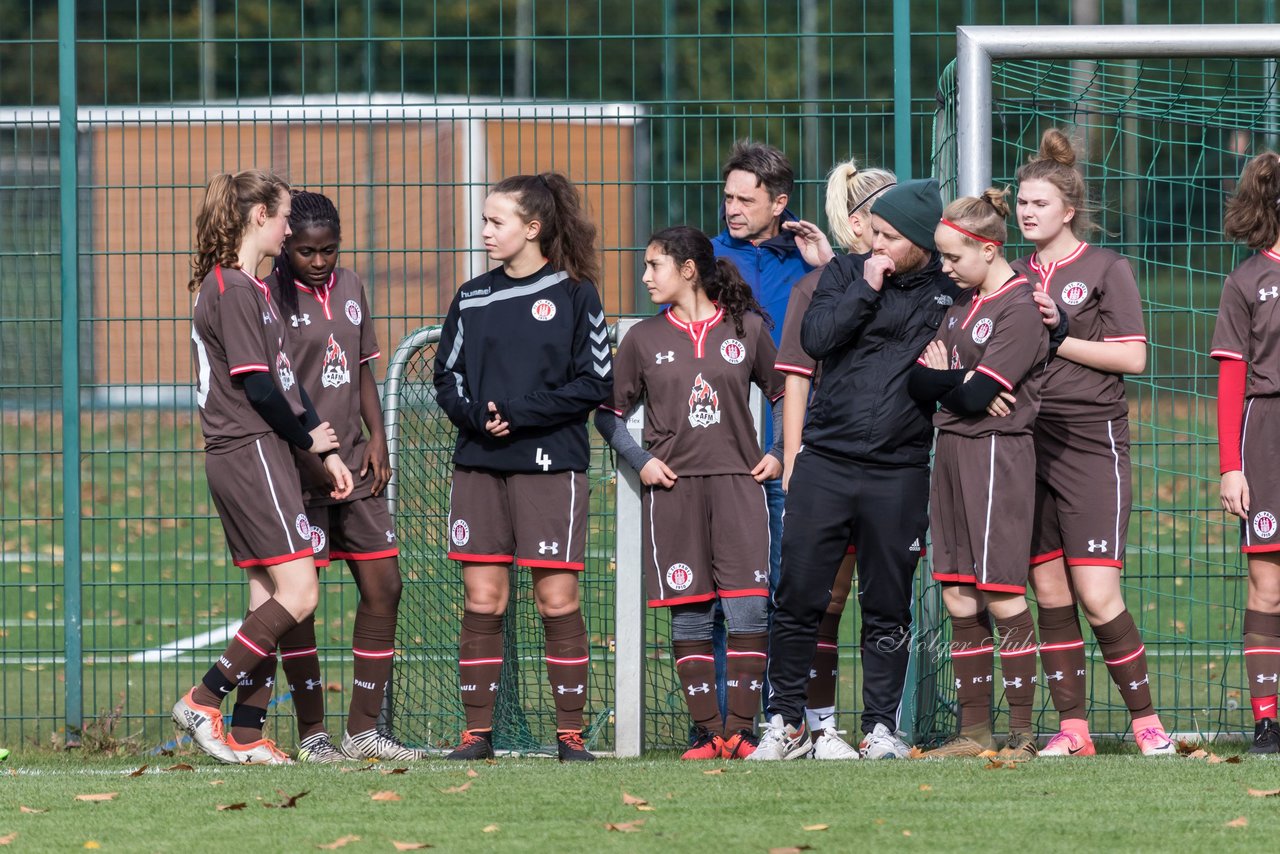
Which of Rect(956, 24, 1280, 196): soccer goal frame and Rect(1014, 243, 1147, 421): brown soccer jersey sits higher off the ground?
Rect(956, 24, 1280, 196): soccer goal frame

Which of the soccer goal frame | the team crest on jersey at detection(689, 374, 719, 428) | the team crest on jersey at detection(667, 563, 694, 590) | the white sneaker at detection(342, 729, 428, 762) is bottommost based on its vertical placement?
the white sneaker at detection(342, 729, 428, 762)

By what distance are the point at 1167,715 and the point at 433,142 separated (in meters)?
3.95

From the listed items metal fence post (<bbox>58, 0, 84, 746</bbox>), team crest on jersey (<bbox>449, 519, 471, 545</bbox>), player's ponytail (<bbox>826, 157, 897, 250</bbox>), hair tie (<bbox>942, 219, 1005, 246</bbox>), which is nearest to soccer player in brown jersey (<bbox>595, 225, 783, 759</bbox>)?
player's ponytail (<bbox>826, 157, 897, 250</bbox>)

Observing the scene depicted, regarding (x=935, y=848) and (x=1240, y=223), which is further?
(x=1240, y=223)

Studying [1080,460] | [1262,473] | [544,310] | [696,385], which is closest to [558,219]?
[544,310]

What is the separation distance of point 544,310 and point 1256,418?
2405 mm

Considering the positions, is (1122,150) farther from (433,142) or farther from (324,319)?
(324,319)

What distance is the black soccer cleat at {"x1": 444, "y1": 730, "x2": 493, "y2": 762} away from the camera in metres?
5.64

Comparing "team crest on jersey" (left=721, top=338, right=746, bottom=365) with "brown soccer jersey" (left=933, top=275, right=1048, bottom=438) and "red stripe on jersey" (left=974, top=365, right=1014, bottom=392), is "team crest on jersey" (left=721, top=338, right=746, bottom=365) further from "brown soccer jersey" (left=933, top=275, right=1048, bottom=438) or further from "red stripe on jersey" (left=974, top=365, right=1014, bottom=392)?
"red stripe on jersey" (left=974, top=365, right=1014, bottom=392)

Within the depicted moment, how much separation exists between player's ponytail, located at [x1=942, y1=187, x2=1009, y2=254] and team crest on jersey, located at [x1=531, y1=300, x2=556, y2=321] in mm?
1306

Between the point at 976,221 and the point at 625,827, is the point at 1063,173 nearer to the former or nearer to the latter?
the point at 976,221

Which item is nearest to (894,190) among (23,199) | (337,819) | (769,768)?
(769,768)

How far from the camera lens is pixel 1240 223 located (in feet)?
18.9

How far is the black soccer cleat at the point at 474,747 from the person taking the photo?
564 centimetres
